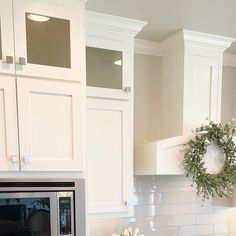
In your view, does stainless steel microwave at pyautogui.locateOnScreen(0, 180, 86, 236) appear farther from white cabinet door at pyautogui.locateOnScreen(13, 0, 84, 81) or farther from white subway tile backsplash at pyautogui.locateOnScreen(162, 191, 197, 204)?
white subway tile backsplash at pyautogui.locateOnScreen(162, 191, 197, 204)

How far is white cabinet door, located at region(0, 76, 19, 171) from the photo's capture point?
141 cm

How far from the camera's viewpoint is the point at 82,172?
1.55 metres

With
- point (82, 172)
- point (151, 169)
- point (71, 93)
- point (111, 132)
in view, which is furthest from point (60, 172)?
point (151, 169)

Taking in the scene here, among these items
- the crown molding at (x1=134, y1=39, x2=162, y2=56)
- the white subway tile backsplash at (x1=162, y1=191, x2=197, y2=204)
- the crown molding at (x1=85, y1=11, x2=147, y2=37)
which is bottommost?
the white subway tile backsplash at (x1=162, y1=191, x2=197, y2=204)

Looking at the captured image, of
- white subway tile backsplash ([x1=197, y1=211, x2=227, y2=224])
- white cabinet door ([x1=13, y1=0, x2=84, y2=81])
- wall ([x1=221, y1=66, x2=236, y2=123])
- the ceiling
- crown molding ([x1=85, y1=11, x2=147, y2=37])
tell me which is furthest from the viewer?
wall ([x1=221, y1=66, x2=236, y2=123])

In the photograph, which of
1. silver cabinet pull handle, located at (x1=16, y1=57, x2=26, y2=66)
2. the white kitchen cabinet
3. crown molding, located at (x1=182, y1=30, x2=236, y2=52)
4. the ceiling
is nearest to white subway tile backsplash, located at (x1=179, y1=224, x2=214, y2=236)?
the white kitchen cabinet

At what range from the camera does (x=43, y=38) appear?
1530 mm

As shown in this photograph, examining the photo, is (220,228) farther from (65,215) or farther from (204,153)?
(65,215)

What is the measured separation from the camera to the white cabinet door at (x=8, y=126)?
4.61 feet

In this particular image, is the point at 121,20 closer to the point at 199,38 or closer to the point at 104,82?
the point at 104,82

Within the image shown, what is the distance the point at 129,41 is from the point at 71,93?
0.73 metres

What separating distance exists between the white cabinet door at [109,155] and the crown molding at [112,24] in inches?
19.0

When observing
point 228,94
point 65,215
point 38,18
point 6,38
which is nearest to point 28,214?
point 65,215

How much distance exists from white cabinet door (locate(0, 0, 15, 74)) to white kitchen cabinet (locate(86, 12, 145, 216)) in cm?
58
